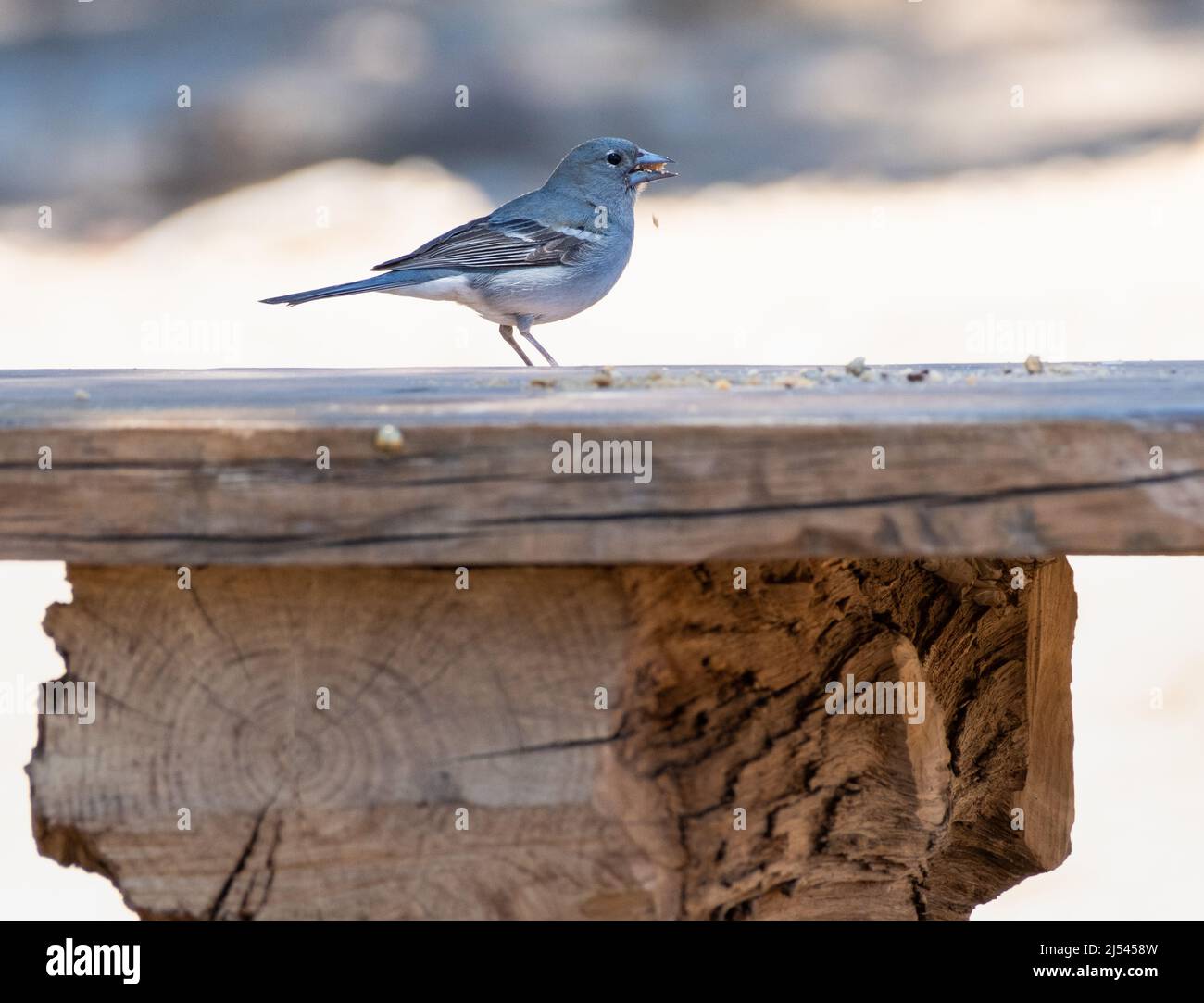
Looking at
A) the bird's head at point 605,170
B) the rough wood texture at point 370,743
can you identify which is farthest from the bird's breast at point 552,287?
the rough wood texture at point 370,743

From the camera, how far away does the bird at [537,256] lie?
13.6 ft

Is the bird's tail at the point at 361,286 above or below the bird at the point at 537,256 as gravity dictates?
below

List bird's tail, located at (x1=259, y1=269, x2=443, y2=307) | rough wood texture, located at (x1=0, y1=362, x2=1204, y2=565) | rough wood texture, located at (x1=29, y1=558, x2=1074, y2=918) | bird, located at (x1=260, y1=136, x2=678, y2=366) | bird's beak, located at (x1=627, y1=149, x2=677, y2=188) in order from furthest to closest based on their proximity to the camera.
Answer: bird's beak, located at (x1=627, y1=149, x2=677, y2=188) < bird, located at (x1=260, y1=136, x2=678, y2=366) < bird's tail, located at (x1=259, y1=269, x2=443, y2=307) < rough wood texture, located at (x1=29, y1=558, x2=1074, y2=918) < rough wood texture, located at (x1=0, y1=362, x2=1204, y2=565)

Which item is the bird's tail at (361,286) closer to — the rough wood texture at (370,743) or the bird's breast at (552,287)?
the bird's breast at (552,287)

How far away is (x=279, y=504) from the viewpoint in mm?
1492

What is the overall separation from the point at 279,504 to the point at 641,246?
3.54 m

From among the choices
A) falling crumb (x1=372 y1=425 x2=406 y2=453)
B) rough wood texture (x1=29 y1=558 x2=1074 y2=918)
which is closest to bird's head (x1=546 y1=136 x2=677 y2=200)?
rough wood texture (x1=29 y1=558 x2=1074 y2=918)

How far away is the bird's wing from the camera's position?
414cm

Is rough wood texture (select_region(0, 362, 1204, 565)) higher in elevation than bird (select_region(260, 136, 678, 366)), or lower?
lower

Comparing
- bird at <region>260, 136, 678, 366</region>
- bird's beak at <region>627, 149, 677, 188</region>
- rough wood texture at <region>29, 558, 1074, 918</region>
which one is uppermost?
bird's beak at <region>627, 149, 677, 188</region>

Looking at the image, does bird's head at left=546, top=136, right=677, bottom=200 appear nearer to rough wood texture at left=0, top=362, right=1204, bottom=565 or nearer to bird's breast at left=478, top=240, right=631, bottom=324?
bird's breast at left=478, top=240, right=631, bottom=324

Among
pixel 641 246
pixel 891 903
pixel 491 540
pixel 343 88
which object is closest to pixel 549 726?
pixel 491 540

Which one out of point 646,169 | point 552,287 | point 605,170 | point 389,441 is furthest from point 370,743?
point 605,170

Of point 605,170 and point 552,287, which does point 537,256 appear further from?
point 605,170
